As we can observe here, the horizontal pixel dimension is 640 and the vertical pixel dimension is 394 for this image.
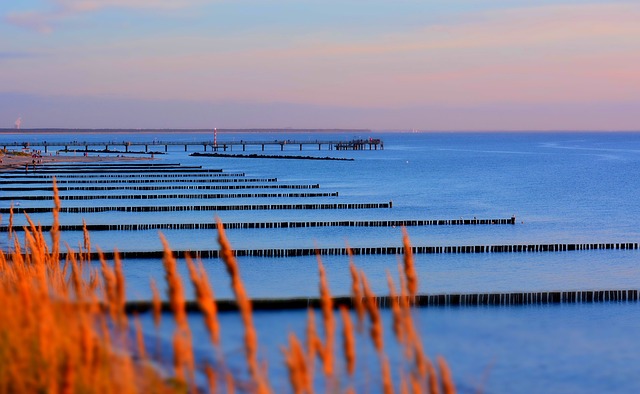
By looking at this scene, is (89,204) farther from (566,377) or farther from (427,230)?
(566,377)

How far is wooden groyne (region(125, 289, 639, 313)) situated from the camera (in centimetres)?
1777

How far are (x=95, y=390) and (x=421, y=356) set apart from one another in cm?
169

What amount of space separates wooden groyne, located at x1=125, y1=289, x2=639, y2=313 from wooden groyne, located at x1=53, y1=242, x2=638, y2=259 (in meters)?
6.88

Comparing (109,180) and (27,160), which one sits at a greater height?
(109,180)

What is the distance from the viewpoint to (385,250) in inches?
1094

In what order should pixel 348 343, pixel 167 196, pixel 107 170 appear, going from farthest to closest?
pixel 107 170 < pixel 167 196 < pixel 348 343

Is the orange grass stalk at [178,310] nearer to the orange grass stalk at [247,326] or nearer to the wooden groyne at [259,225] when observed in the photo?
the orange grass stalk at [247,326]

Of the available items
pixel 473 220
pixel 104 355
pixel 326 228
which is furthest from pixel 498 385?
pixel 473 220

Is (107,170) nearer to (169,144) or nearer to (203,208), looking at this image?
(203,208)

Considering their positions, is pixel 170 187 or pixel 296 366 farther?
pixel 170 187


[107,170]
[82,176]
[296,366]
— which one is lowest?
[107,170]

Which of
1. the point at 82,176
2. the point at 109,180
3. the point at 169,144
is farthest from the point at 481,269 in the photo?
the point at 169,144

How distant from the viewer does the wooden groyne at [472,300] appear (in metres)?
17.8

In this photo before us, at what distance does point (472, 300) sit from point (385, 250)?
28.6 feet
